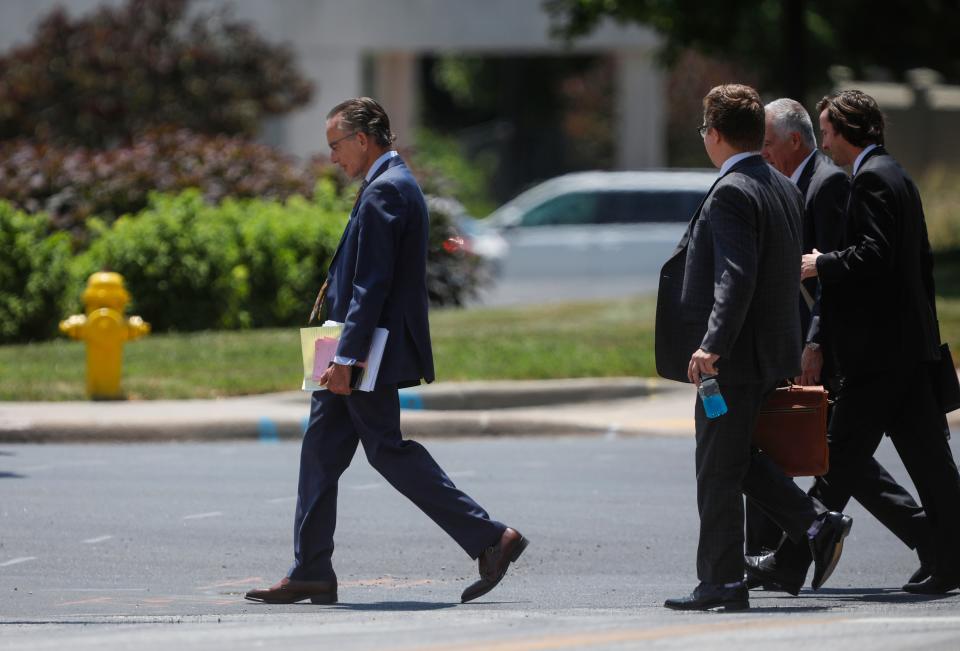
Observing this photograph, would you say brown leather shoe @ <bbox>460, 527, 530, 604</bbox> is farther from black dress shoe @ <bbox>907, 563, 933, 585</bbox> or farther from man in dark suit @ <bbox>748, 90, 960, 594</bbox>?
black dress shoe @ <bbox>907, 563, 933, 585</bbox>

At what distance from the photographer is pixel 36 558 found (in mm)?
6902

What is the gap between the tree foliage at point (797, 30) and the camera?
21109mm

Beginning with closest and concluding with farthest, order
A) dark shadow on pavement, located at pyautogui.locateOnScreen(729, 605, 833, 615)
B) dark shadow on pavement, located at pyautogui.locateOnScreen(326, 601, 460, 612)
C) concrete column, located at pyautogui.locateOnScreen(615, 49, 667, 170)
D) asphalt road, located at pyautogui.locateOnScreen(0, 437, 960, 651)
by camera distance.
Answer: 1. asphalt road, located at pyautogui.locateOnScreen(0, 437, 960, 651)
2. dark shadow on pavement, located at pyautogui.locateOnScreen(729, 605, 833, 615)
3. dark shadow on pavement, located at pyautogui.locateOnScreen(326, 601, 460, 612)
4. concrete column, located at pyautogui.locateOnScreen(615, 49, 667, 170)

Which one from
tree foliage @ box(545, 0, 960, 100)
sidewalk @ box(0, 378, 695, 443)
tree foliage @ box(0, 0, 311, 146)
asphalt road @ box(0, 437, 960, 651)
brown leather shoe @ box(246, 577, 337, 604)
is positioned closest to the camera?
asphalt road @ box(0, 437, 960, 651)

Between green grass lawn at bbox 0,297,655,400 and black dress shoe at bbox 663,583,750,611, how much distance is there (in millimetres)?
6412

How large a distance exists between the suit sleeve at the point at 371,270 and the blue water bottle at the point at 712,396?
3.83 feet

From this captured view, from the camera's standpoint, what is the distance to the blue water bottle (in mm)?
5516

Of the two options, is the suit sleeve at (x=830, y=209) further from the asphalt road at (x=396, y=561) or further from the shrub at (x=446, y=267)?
the shrub at (x=446, y=267)

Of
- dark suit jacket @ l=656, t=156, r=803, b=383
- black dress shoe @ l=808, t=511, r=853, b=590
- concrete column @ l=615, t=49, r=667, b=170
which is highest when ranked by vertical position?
concrete column @ l=615, t=49, r=667, b=170

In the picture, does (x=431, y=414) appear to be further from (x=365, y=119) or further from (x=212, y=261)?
(x=365, y=119)

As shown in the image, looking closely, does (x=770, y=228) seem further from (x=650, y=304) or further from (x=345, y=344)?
(x=650, y=304)

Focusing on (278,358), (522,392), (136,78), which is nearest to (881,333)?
(522,392)

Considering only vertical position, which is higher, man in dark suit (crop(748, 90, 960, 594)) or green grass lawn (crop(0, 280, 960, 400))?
man in dark suit (crop(748, 90, 960, 594))

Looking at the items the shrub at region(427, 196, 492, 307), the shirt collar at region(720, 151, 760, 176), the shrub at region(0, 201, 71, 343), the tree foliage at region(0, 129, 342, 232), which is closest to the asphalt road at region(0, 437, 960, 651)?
the shirt collar at region(720, 151, 760, 176)
